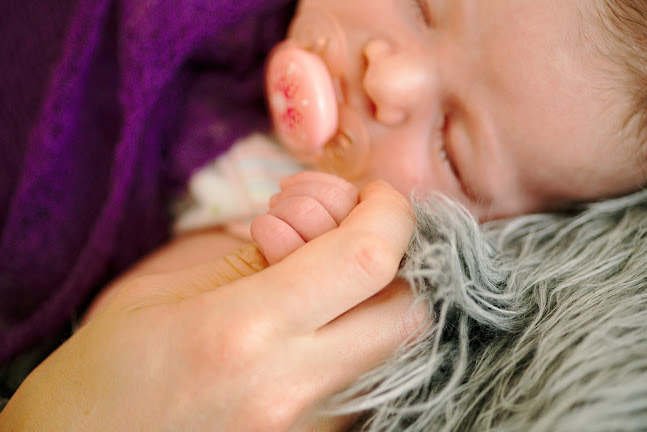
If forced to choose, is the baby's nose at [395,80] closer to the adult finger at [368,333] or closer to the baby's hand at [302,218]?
the baby's hand at [302,218]

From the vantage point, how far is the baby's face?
2.16 ft

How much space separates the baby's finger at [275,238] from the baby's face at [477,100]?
26cm

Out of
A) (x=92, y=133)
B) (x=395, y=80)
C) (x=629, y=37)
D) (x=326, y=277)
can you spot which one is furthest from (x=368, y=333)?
(x=92, y=133)

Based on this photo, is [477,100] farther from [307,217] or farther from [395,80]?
[307,217]

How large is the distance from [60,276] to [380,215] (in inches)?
24.9

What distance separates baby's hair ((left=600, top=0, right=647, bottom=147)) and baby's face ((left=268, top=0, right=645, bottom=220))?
0.06 ft

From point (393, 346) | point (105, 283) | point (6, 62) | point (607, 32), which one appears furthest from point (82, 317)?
point (607, 32)

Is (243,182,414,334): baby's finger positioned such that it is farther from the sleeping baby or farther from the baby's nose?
the baby's nose

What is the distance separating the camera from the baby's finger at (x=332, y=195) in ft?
1.92

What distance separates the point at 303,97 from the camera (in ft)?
2.61

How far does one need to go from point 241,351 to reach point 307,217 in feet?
0.56

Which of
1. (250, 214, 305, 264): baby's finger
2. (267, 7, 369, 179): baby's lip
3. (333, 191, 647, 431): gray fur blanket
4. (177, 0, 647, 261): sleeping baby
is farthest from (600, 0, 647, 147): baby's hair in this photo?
(250, 214, 305, 264): baby's finger

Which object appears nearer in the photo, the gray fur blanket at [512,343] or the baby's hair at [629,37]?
the gray fur blanket at [512,343]

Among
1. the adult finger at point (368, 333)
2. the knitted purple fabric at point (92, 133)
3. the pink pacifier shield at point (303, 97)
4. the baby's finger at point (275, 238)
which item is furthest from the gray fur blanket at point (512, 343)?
the knitted purple fabric at point (92, 133)
